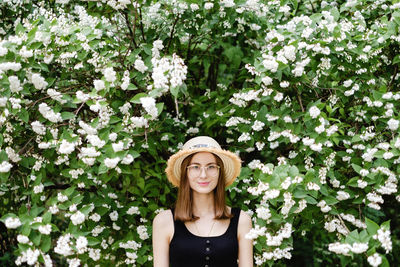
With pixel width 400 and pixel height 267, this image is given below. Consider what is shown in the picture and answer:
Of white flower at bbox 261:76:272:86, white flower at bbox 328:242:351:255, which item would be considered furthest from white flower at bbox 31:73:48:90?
white flower at bbox 328:242:351:255

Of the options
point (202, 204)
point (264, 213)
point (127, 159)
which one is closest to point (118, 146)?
point (127, 159)

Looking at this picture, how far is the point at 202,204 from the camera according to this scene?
2986mm

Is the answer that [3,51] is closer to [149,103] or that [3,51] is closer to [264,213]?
[149,103]

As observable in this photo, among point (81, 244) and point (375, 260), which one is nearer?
point (375, 260)

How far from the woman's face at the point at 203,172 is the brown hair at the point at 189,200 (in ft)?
0.15

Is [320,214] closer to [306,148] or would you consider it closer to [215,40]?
[306,148]

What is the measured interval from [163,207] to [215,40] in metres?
1.67

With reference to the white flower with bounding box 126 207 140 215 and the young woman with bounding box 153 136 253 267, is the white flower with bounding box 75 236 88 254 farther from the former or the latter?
the white flower with bounding box 126 207 140 215

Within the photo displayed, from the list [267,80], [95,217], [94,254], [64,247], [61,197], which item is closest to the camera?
[64,247]

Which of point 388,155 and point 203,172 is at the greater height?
point 388,155

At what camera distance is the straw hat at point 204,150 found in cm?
280

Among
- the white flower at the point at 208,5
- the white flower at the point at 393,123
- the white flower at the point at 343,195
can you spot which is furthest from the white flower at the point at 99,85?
the white flower at the point at 393,123

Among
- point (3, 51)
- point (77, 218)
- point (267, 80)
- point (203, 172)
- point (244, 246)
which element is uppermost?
point (3, 51)

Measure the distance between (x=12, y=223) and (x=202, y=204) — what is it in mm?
1243
